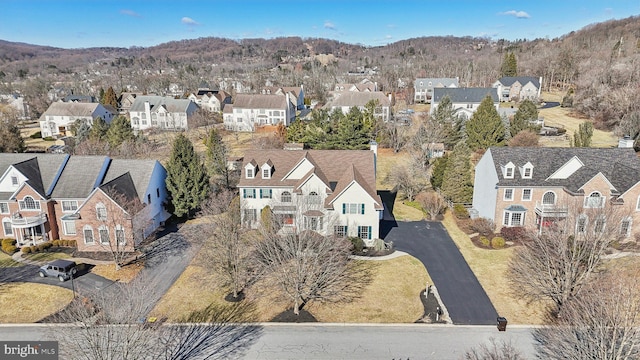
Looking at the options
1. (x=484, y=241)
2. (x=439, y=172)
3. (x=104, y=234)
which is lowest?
(x=484, y=241)

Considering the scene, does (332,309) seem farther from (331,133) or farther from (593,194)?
(331,133)

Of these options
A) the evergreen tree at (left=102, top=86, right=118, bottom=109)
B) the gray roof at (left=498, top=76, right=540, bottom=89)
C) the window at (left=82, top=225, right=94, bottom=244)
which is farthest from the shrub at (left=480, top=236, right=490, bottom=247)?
the evergreen tree at (left=102, top=86, right=118, bottom=109)

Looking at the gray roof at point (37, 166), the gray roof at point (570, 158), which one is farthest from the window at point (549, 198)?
the gray roof at point (37, 166)

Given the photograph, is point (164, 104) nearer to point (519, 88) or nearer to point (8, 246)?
point (8, 246)

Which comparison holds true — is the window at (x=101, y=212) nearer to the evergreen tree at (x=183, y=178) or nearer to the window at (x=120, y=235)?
the window at (x=120, y=235)

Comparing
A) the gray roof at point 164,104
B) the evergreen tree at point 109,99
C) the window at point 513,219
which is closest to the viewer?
the window at point 513,219

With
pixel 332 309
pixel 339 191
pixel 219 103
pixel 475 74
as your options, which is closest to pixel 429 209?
pixel 339 191

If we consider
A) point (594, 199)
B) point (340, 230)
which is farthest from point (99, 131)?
point (594, 199)
